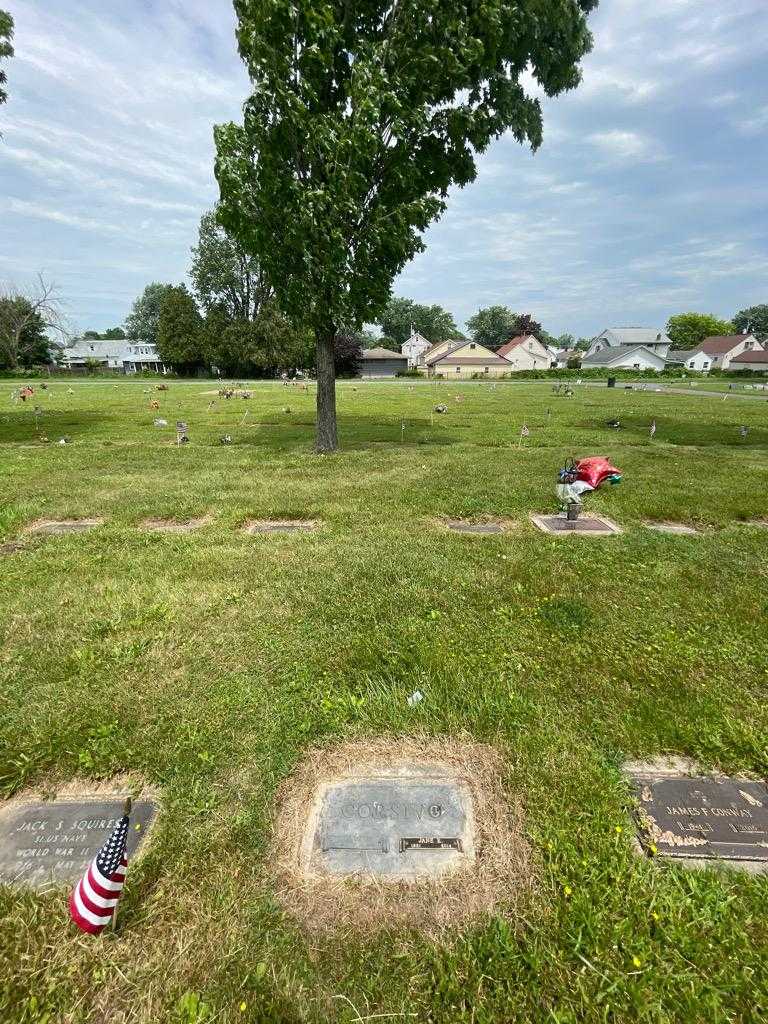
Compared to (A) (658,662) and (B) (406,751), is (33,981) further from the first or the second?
(A) (658,662)

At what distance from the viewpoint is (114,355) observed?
94.2 m

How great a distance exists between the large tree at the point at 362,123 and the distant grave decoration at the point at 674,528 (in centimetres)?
688

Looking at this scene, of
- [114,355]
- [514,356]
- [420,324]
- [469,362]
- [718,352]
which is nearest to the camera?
[469,362]

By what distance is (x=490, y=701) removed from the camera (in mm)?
3180

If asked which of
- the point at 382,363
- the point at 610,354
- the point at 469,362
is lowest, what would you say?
the point at 469,362

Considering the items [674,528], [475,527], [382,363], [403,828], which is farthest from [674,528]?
[382,363]

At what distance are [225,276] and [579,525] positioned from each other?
2334 inches

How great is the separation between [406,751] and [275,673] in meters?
1.19

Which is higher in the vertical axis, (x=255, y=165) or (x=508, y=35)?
(x=508, y=35)

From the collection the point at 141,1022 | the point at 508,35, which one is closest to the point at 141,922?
the point at 141,1022

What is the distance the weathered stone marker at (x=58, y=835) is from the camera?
2166 millimetres

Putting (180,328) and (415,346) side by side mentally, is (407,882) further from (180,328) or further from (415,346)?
(415,346)

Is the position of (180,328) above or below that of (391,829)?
above

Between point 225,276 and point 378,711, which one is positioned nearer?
point 378,711
